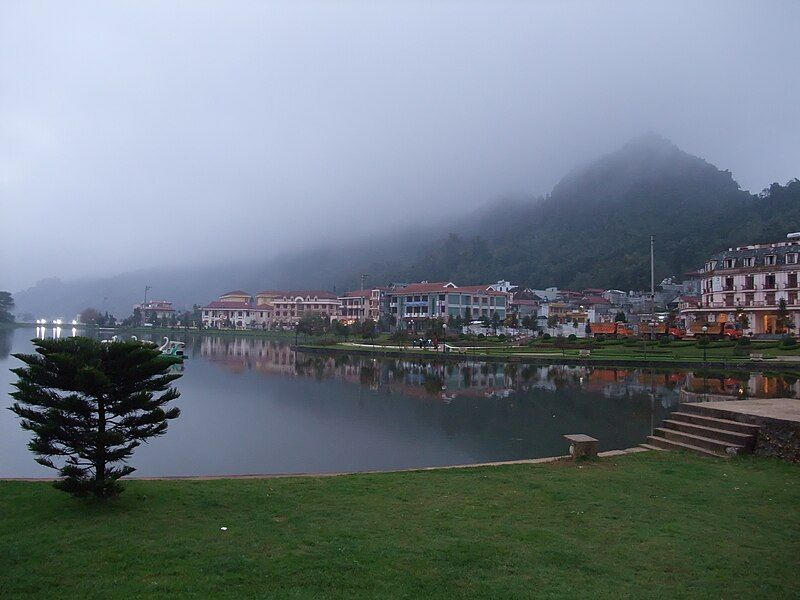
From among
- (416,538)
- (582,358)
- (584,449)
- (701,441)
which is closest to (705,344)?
(582,358)

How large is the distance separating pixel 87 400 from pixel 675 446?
373 inches

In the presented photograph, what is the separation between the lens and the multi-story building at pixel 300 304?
9950 centimetres

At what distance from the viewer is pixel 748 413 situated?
9844mm

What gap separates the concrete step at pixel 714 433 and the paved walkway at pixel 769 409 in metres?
0.45

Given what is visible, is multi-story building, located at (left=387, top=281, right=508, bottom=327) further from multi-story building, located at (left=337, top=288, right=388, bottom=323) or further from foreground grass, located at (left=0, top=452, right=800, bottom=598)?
foreground grass, located at (left=0, top=452, right=800, bottom=598)

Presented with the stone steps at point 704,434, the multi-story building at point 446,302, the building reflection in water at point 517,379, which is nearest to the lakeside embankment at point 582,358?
the building reflection in water at point 517,379

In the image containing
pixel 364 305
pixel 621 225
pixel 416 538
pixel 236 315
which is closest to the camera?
pixel 416 538

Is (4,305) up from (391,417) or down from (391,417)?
up

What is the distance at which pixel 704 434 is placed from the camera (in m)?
10.3

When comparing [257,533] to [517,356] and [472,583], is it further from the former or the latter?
[517,356]

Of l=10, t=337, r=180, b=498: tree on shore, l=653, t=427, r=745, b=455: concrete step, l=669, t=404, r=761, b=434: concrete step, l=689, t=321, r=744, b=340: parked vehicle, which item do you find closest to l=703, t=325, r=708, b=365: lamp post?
l=689, t=321, r=744, b=340: parked vehicle

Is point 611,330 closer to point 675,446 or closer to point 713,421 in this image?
point 713,421

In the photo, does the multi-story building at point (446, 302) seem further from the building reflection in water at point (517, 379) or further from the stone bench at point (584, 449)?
the stone bench at point (584, 449)

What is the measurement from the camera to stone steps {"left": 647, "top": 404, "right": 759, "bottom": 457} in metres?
9.49
